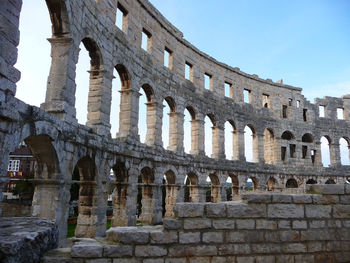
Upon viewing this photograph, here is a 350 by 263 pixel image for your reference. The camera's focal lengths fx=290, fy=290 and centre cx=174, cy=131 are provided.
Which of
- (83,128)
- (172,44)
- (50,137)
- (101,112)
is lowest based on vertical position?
(50,137)

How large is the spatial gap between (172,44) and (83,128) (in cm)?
906

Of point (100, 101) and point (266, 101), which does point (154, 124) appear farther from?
point (266, 101)

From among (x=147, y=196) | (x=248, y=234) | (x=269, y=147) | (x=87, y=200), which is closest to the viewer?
(x=248, y=234)

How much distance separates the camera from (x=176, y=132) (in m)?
15.8

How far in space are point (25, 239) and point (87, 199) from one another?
6453mm

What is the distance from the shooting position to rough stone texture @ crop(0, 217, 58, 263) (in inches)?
126

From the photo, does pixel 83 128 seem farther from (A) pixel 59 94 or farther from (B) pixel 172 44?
(B) pixel 172 44

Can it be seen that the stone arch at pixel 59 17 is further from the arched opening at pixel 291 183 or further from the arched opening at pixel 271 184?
the arched opening at pixel 291 183

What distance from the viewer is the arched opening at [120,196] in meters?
11.6

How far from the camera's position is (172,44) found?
53.6 feet

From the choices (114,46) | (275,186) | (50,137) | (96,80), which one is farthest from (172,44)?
(275,186)

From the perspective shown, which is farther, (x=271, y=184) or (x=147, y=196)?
(x=271, y=184)

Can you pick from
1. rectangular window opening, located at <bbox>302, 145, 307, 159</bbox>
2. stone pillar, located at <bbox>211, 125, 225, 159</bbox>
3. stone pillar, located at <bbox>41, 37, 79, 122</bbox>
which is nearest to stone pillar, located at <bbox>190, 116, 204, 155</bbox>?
stone pillar, located at <bbox>211, 125, 225, 159</bbox>

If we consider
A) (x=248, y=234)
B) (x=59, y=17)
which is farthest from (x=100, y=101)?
(x=248, y=234)
